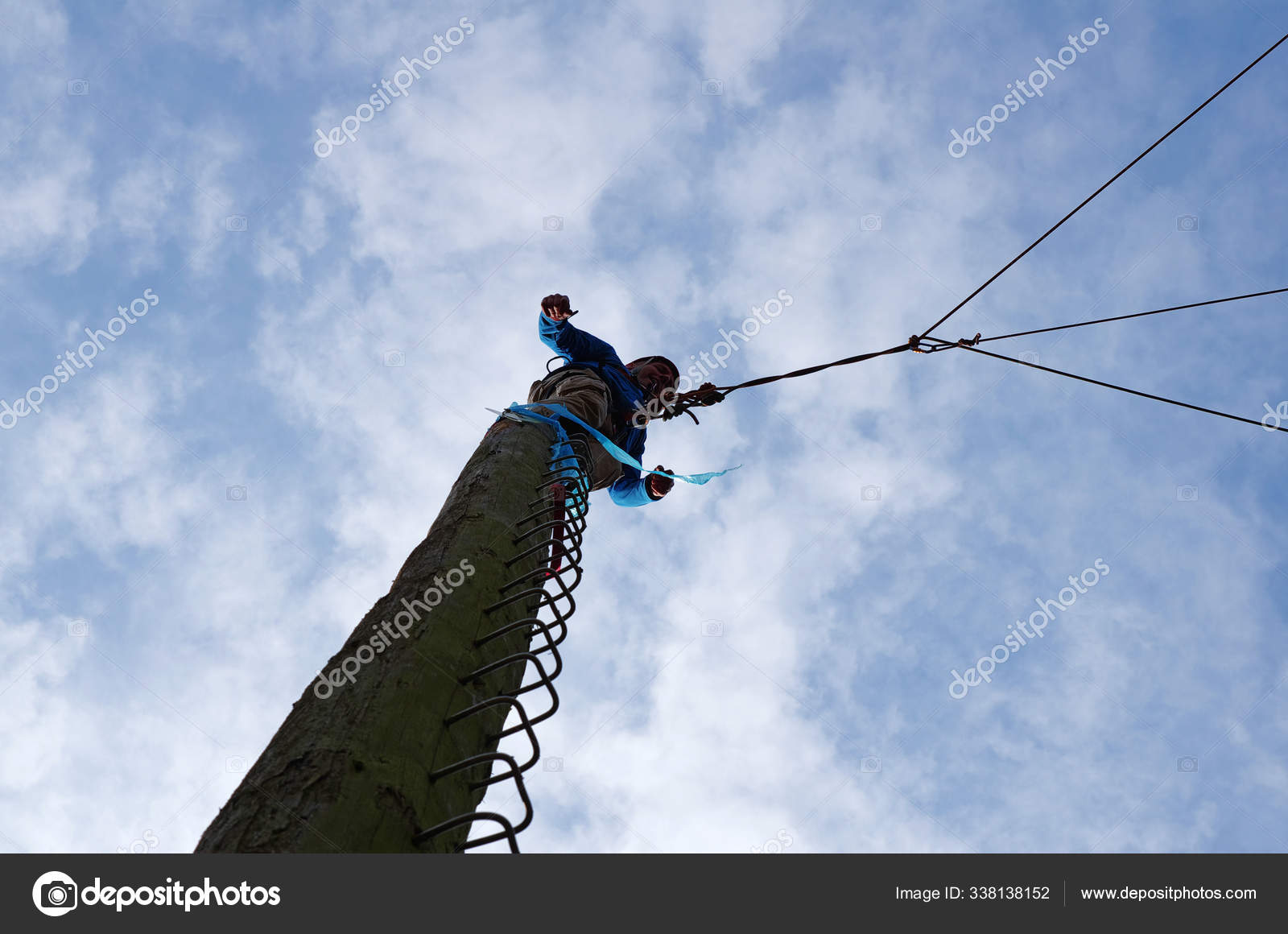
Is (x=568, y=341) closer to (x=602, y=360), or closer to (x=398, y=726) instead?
(x=602, y=360)

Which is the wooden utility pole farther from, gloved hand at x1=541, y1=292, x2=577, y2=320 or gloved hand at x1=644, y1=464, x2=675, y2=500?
gloved hand at x1=644, y1=464, x2=675, y2=500

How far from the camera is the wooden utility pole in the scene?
70.1 inches

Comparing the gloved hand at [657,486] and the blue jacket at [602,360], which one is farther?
the gloved hand at [657,486]

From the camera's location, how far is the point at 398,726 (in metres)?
2.05
